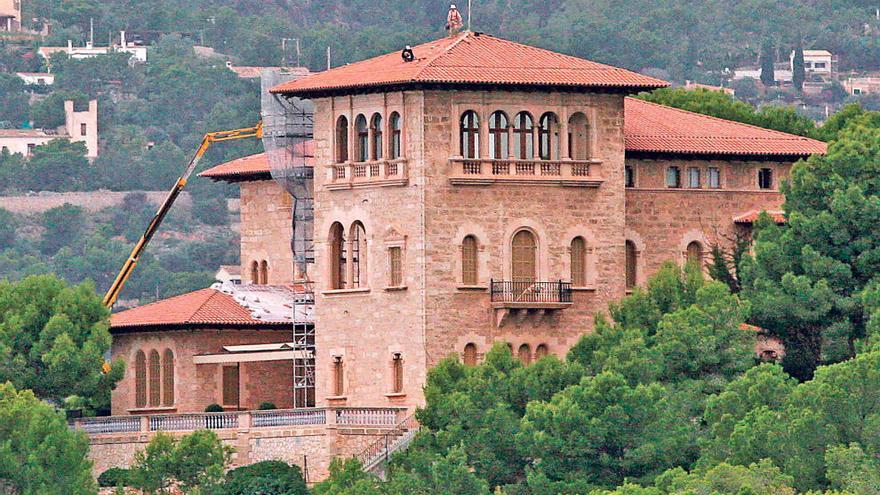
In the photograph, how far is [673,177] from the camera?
98.9 meters

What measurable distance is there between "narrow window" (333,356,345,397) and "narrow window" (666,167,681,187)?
10.6 meters

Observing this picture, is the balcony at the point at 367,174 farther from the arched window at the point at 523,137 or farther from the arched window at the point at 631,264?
the arched window at the point at 631,264

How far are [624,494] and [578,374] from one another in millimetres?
8350

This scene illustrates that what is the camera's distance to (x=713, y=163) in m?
99.4

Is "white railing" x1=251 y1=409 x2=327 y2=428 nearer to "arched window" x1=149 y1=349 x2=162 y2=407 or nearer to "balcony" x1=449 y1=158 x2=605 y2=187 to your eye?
"arched window" x1=149 y1=349 x2=162 y2=407

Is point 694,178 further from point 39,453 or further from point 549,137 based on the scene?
point 39,453

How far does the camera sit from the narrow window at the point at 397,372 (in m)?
94.1

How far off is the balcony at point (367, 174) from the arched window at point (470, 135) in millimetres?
1712

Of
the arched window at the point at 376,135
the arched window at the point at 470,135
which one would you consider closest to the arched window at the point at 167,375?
the arched window at the point at 376,135

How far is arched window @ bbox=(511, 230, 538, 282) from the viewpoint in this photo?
3735 inches

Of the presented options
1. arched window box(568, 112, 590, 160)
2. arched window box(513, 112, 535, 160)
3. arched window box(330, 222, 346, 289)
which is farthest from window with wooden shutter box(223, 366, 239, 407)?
arched window box(568, 112, 590, 160)

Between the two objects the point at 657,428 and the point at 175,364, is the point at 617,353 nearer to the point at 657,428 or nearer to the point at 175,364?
the point at 657,428

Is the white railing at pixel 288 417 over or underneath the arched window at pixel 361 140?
underneath

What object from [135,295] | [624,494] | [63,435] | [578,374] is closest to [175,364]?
[63,435]
